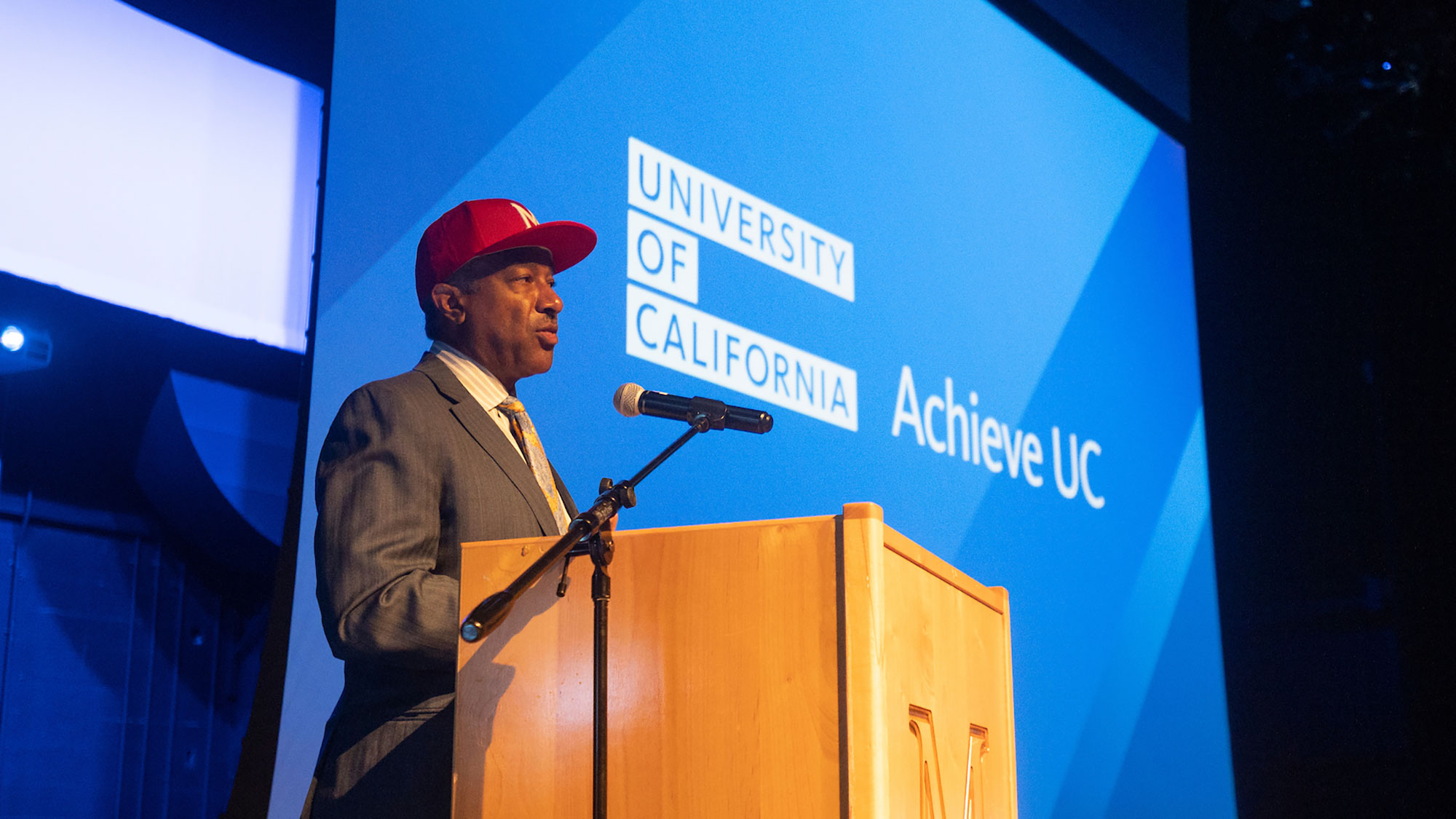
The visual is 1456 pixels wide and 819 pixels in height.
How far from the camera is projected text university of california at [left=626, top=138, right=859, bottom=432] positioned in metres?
2.88

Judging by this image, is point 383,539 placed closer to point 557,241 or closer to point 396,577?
point 396,577

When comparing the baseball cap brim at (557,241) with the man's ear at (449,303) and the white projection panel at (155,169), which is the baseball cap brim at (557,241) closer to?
the man's ear at (449,303)

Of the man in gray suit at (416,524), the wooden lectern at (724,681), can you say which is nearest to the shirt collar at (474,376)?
the man in gray suit at (416,524)

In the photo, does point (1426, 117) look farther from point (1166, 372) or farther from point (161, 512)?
point (161, 512)

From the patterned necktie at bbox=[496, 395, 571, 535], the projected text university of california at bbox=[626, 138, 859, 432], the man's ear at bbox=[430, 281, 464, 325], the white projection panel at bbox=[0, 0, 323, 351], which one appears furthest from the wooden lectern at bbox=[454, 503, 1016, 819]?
the projected text university of california at bbox=[626, 138, 859, 432]

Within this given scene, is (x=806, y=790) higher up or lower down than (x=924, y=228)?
lower down

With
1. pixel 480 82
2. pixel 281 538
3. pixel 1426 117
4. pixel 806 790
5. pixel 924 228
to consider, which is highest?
pixel 1426 117

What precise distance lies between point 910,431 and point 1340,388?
3.13 meters

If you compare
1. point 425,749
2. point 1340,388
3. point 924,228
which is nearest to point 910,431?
point 924,228

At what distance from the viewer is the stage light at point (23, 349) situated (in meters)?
2.04

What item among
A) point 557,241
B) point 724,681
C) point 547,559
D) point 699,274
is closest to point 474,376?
point 557,241

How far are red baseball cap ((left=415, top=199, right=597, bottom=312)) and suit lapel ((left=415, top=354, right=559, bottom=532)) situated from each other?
0.77 ft

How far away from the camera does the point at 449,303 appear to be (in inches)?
77.3

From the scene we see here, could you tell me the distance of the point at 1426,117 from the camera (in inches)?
213
